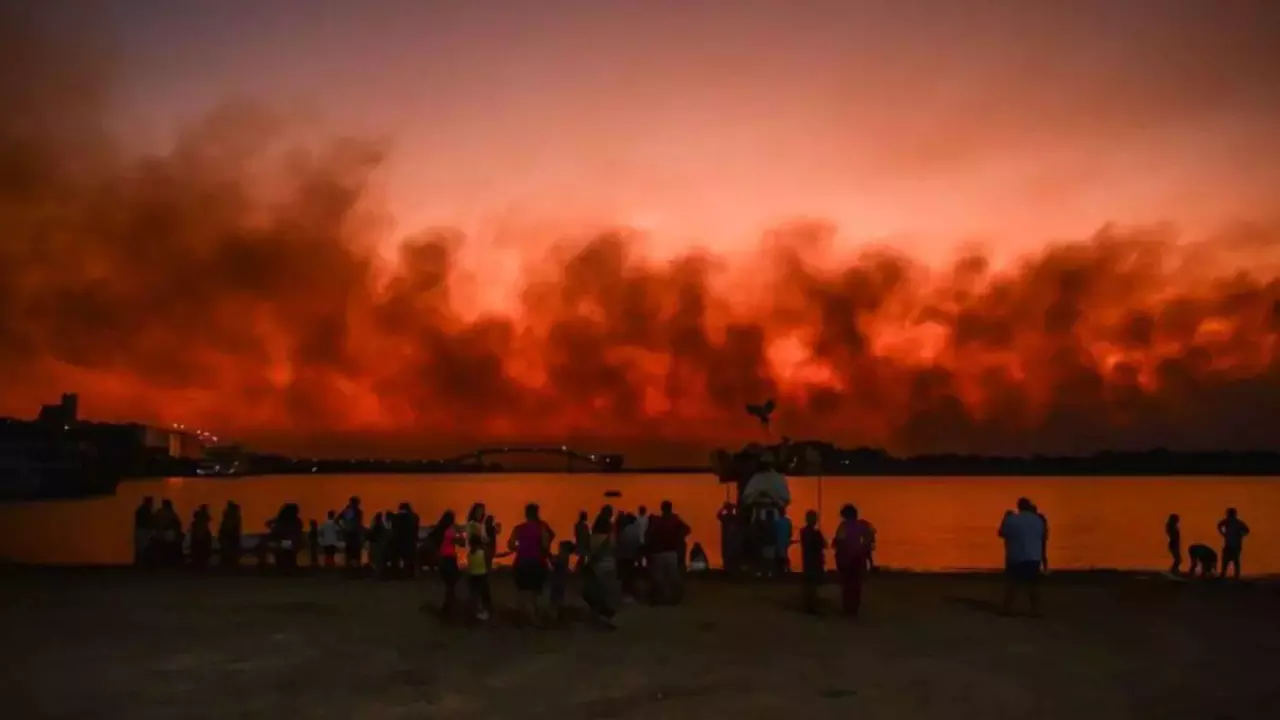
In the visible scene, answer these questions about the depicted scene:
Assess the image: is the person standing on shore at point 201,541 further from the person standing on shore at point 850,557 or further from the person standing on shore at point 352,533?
the person standing on shore at point 850,557

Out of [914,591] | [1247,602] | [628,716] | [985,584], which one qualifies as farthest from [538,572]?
[1247,602]

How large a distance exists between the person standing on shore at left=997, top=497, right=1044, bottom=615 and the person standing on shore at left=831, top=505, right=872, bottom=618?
2.20 meters

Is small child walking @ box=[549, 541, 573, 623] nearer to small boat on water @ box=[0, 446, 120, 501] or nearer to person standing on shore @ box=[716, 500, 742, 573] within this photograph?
person standing on shore @ box=[716, 500, 742, 573]

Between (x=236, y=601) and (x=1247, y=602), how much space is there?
58.4 ft

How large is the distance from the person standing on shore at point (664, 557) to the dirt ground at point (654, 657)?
0.41 meters

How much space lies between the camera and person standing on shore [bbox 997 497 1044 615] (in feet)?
58.3

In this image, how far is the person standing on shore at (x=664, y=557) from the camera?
19484 millimetres

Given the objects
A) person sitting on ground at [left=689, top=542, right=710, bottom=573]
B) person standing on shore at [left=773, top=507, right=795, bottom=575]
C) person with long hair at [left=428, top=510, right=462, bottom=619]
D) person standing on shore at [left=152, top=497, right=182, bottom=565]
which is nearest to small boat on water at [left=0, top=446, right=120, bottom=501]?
person standing on shore at [left=152, top=497, right=182, bottom=565]

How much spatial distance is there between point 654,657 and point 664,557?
4.82 metres

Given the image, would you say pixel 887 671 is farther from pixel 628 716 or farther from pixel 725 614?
pixel 725 614

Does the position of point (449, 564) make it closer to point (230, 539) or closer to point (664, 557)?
point (664, 557)

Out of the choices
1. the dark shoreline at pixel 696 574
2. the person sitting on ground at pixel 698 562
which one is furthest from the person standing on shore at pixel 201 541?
the person sitting on ground at pixel 698 562

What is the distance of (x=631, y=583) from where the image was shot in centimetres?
2058

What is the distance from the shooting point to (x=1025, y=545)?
17750 millimetres
